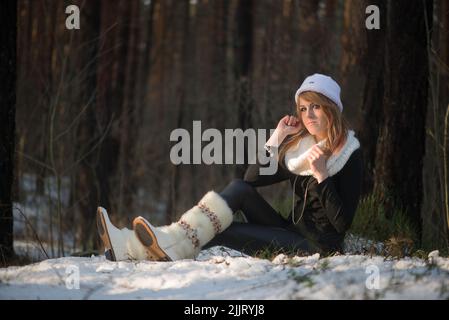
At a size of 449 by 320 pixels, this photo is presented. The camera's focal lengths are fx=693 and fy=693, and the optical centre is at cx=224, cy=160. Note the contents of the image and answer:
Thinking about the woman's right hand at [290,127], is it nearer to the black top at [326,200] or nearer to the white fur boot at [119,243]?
the black top at [326,200]

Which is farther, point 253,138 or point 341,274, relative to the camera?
point 253,138

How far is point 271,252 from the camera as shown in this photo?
4.33m

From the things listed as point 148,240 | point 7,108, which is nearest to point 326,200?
point 148,240

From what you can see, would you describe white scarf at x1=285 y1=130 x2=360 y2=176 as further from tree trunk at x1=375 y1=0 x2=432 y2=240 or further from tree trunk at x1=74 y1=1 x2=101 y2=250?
tree trunk at x1=74 y1=1 x2=101 y2=250

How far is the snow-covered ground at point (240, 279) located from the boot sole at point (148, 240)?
0.19 m

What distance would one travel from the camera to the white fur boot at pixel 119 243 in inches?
162

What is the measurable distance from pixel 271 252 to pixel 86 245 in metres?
4.33

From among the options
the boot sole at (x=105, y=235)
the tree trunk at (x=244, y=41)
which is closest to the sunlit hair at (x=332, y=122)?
the boot sole at (x=105, y=235)

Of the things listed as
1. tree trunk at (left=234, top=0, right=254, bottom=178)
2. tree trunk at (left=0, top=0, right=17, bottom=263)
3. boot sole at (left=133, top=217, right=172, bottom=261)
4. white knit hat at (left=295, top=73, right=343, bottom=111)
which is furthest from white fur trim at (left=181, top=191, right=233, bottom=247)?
tree trunk at (left=234, top=0, right=254, bottom=178)

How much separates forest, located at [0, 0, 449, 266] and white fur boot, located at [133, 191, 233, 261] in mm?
1098

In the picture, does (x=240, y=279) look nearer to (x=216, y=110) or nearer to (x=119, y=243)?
(x=119, y=243)

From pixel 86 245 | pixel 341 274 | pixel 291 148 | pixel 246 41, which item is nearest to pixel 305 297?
pixel 341 274

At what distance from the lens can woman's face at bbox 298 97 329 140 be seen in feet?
14.1
